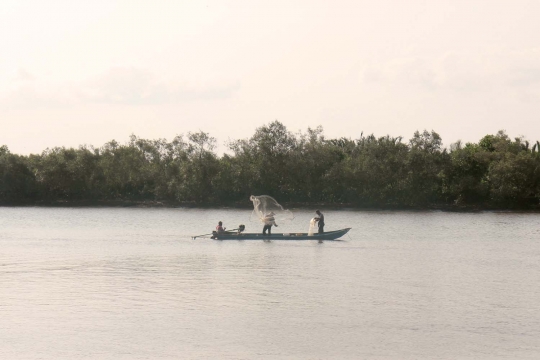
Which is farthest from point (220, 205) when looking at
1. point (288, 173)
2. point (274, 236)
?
point (274, 236)

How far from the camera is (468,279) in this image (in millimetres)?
35500

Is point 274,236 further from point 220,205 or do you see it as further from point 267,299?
point 220,205

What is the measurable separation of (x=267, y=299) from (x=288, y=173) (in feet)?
275

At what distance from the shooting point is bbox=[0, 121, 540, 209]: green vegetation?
104250 mm

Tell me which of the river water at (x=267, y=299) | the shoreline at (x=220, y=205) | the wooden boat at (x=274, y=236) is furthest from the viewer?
the shoreline at (x=220, y=205)

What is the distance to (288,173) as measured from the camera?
112m

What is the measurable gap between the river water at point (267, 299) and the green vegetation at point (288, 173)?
159 feet

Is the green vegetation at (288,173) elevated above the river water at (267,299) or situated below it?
above

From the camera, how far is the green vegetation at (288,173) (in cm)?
10425

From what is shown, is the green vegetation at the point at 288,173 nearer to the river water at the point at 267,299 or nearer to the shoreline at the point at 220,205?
the shoreline at the point at 220,205

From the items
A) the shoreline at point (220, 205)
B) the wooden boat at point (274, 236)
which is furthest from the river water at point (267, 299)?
the shoreline at point (220, 205)

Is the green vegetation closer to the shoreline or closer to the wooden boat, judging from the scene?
the shoreline

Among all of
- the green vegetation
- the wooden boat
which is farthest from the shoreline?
the wooden boat

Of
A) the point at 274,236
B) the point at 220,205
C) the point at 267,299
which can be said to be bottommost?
the point at 267,299
